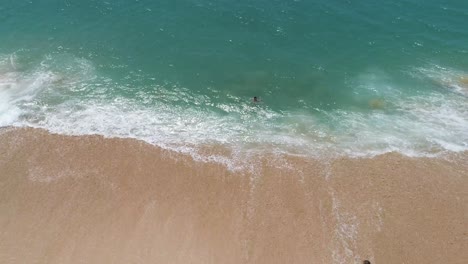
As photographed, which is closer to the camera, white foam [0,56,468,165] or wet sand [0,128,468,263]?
wet sand [0,128,468,263]

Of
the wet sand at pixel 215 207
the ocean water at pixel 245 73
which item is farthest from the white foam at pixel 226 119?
the wet sand at pixel 215 207

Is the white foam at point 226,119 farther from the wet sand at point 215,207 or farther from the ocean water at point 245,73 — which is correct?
the wet sand at point 215,207

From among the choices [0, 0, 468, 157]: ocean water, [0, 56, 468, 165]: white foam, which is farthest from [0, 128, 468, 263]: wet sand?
[0, 0, 468, 157]: ocean water

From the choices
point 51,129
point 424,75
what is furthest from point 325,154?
point 51,129

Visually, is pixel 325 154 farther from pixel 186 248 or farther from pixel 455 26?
pixel 455 26

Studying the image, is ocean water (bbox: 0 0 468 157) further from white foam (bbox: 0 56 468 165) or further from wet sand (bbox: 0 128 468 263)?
wet sand (bbox: 0 128 468 263)

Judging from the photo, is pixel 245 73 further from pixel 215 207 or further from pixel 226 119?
pixel 215 207
